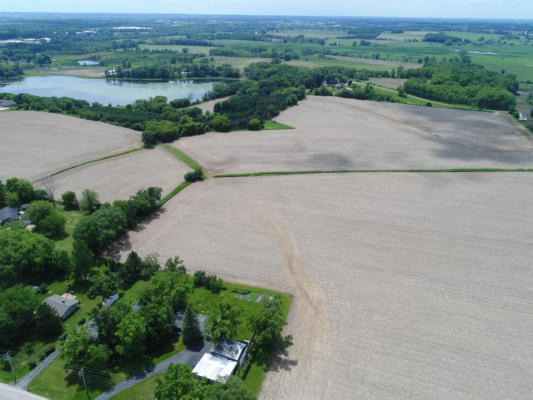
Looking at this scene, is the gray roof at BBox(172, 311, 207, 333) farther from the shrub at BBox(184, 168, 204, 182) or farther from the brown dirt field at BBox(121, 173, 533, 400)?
the shrub at BBox(184, 168, 204, 182)

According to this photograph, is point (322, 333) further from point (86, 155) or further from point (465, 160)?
point (86, 155)

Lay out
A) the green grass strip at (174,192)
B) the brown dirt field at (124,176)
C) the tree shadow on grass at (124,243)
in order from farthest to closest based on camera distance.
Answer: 1. the brown dirt field at (124,176)
2. the green grass strip at (174,192)
3. the tree shadow on grass at (124,243)

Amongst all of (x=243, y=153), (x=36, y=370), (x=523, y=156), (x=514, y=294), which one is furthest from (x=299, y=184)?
(x=523, y=156)

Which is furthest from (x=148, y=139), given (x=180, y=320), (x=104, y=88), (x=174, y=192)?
(x=104, y=88)

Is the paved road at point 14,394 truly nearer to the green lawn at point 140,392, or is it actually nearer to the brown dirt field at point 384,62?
the green lawn at point 140,392

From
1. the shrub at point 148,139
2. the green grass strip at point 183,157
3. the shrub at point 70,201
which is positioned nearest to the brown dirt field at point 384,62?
the green grass strip at point 183,157
